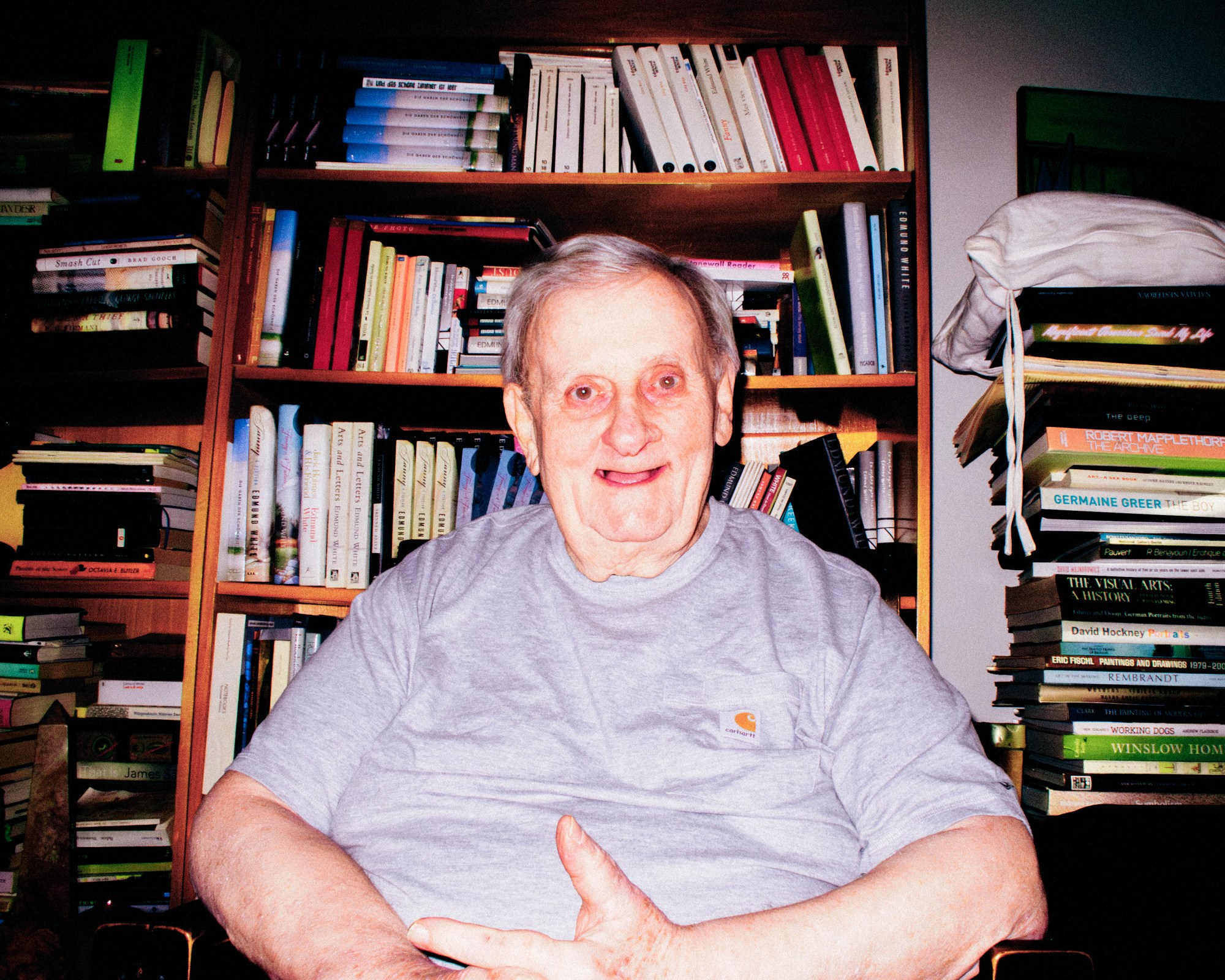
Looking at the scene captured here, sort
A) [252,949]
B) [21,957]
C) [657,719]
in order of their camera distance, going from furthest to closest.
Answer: [21,957]
[657,719]
[252,949]

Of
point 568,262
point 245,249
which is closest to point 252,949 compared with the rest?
point 568,262

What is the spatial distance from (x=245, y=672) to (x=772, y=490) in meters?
1.25


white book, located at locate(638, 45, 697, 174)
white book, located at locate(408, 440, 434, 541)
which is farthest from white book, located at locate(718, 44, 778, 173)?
white book, located at locate(408, 440, 434, 541)

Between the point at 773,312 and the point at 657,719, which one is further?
the point at 773,312

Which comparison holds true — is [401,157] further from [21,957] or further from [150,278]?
[21,957]

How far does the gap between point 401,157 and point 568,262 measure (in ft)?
2.32

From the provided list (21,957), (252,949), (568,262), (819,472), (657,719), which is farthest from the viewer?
(819,472)

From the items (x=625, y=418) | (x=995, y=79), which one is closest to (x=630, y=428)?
(x=625, y=418)

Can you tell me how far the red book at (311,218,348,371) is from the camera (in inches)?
61.7

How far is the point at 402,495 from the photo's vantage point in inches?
Result: 61.5

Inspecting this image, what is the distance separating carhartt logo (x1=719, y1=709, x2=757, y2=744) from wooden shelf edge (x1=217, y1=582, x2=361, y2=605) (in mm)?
902

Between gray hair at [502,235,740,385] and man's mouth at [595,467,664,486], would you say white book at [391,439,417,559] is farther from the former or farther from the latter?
man's mouth at [595,467,664,486]

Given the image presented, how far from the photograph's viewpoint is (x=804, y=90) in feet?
5.09

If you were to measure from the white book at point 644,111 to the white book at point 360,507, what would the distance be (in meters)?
0.90
